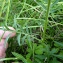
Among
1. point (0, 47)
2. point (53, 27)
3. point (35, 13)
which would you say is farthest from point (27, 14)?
point (0, 47)

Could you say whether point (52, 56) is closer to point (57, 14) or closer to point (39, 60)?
point (39, 60)

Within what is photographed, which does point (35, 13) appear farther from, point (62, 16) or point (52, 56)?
point (52, 56)

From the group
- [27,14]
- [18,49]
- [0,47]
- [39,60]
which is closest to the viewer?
[39,60]

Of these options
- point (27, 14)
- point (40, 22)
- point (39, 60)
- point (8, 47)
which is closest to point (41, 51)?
point (39, 60)

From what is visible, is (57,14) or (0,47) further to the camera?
(57,14)

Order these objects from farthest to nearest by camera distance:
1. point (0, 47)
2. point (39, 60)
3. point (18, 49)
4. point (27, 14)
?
point (27, 14) < point (18, 49) < point (0, 47) < point (39, 60)

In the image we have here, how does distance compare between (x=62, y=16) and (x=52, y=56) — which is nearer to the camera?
(x=52, y=56)

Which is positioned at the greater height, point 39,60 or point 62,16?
point 62,16

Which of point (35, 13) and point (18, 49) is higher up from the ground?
point (35, 13)
